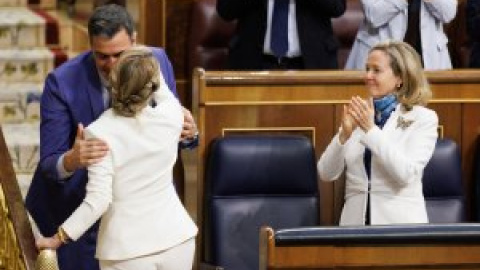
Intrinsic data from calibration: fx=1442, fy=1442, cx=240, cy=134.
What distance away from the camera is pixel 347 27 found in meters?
6.59

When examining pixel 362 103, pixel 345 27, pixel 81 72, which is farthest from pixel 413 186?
pixel 345 27

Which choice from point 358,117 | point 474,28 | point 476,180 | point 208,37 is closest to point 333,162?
point 358,117

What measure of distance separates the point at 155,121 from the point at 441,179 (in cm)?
143

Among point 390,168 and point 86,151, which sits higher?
point 86,151

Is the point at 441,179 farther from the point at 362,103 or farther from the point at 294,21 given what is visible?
the point at 294,21

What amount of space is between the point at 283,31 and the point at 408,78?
1.22 metres

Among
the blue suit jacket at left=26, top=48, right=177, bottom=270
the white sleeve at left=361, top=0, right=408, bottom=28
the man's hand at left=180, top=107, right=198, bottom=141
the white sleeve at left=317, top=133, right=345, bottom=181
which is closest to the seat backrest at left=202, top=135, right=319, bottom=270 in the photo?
the white sleeve at left=317, top=133, right=345, bottom=181

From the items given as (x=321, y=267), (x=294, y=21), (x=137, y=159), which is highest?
(x=294, y=21)

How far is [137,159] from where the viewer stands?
13.0ft

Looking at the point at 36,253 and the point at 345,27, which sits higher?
the point at 345,27

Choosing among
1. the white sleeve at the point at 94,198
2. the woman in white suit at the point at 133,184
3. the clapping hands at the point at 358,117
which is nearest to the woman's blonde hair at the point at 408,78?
the clapping hands at the point at 358,117

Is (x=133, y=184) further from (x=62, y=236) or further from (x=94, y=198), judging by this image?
(x=62, y=236)

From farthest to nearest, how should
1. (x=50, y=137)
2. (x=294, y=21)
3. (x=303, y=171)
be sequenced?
1. (x=294, y=21)
2. (x=303, y=171)
3. (x=50, y=137)

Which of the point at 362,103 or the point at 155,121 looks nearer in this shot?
the point at 155,121
